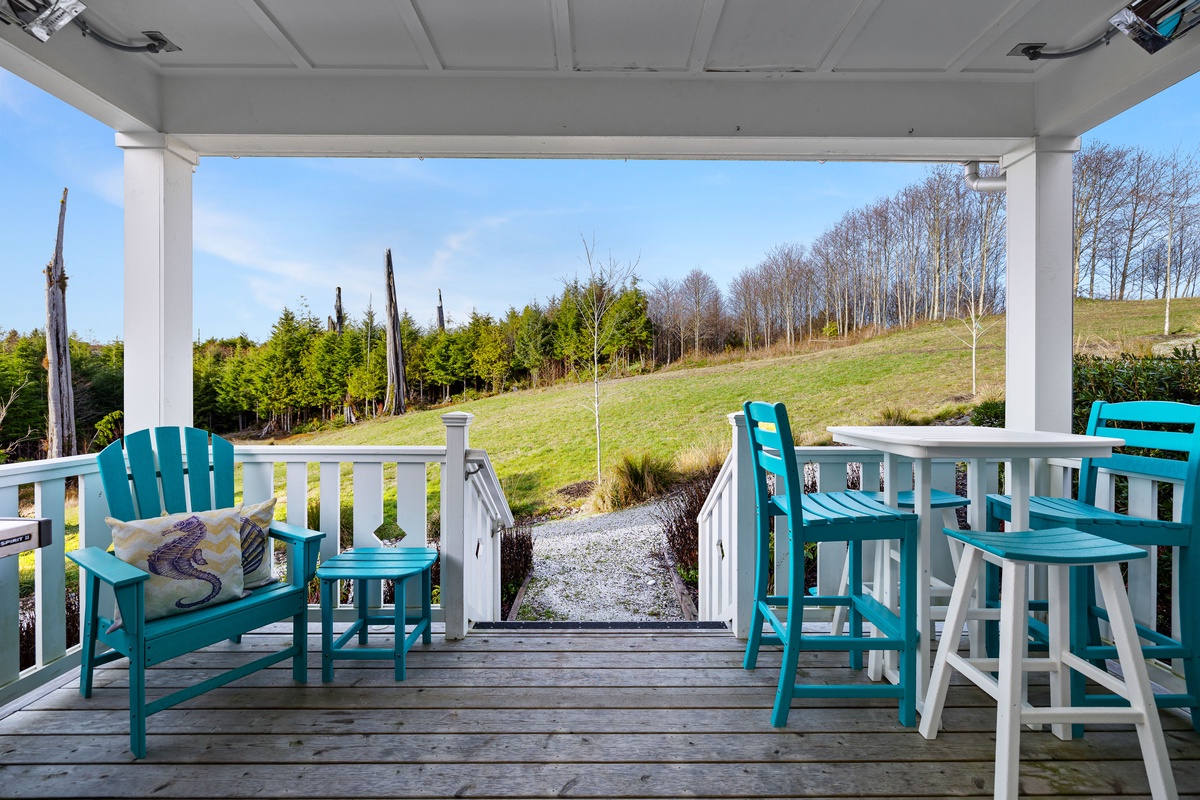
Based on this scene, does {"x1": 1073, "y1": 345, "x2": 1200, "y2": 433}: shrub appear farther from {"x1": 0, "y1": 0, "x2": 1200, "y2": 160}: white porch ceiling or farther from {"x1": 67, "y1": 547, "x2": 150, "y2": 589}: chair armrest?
{"x1": 67, "y1": 547, "x2": 150, "y2": 589}: chair armrest

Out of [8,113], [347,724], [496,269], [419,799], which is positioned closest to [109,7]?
[347,724]

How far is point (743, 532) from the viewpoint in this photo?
2400 millimetres

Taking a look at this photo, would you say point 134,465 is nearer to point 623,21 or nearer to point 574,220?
point 623,21

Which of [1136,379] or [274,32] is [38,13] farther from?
[1136,379]

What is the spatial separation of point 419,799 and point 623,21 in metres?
2.67

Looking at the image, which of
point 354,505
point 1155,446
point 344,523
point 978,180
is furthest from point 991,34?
point 344,523

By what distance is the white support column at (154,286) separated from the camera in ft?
8.14

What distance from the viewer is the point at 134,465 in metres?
2.09

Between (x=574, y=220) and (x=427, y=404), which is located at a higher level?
(x=574, y=220)

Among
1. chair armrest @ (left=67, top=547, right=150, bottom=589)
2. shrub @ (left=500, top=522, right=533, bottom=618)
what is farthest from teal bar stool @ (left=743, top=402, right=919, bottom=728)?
shrub @ (left=500, top=522, right=533, bottom=618)

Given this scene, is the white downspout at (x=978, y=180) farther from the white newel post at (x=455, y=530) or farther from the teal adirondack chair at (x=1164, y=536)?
the white newel post at (x=455, y=530)

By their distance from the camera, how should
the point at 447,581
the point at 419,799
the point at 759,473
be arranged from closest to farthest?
the point at 419,799
the point at 759,473
the point at 447,581

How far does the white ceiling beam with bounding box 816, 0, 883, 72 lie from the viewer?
2.07 m

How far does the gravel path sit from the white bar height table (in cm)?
260
